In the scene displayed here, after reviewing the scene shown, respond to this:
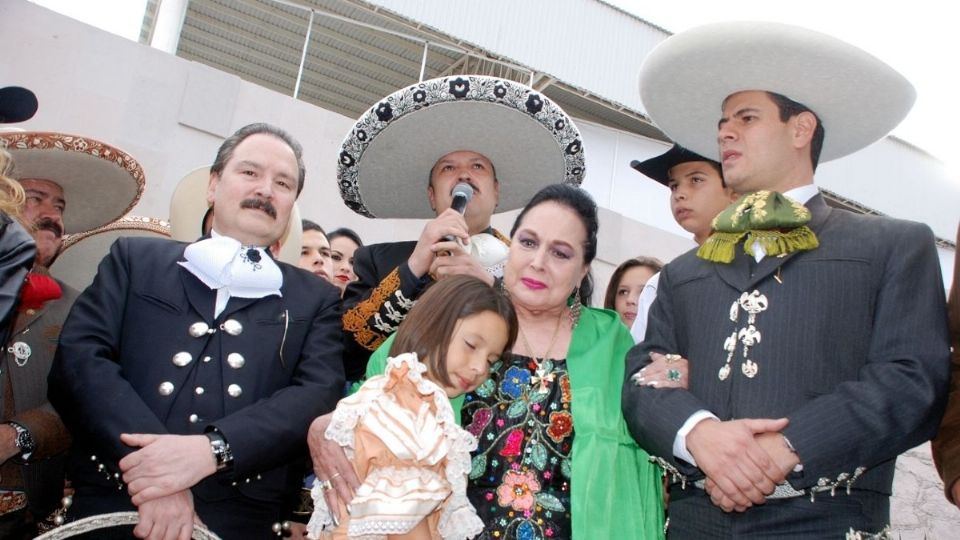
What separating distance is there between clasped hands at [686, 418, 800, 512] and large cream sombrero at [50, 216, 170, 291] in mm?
3373

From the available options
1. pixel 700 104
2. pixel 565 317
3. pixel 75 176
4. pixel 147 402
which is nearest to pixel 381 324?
pixel 565 317

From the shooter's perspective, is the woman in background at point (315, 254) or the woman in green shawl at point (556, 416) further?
the woman in background at point (315, 254)

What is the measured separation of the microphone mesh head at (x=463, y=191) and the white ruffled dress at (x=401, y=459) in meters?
1.21

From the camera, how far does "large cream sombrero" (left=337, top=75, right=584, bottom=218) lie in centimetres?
347

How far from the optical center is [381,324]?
3.17m

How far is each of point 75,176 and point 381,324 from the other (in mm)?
1786

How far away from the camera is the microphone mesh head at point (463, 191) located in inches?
137

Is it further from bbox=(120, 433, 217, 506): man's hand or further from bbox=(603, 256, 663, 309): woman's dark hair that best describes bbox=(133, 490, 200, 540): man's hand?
bbox=(603, 256, 663, 309): woman's dark hair

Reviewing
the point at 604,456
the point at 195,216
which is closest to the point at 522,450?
the point at 604,456

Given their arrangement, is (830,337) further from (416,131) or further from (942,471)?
(416,131)

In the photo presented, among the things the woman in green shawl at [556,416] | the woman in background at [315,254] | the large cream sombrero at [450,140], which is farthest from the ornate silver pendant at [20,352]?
the woman in background at [315,254]

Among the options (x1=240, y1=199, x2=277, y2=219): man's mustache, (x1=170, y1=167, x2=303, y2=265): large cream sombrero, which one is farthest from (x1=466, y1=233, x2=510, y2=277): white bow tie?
(x1=170, y1=167, x2=303, y2=265): large cream sombrero

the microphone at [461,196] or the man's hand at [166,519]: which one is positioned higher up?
the microphone at [461,196]

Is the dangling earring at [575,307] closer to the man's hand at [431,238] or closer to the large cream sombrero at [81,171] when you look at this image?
the man's hand at [431,238]
